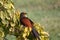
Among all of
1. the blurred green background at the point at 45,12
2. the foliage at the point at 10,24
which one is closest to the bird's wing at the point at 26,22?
the foliage at the point at 10,24

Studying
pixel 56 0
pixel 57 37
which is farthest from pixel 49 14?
pixel 57 37

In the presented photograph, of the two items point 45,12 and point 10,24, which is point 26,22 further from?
point 45,12

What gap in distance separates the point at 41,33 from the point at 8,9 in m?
0.62

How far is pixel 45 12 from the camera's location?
1555 cm

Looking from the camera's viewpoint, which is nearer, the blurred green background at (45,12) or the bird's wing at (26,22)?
the bird's wing at (26,22)

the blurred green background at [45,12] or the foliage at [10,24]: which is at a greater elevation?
the foliage at [10,24]

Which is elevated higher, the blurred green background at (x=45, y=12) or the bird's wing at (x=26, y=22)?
the bird's wing at (x=26, y=22)

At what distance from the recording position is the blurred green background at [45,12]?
11.2 m

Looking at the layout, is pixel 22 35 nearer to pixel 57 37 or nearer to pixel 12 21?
pixel 12 21

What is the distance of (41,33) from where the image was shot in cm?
470

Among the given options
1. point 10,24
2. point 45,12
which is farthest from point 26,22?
point 45,12

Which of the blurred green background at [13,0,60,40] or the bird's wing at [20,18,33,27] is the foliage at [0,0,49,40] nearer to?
the bird's wing at [20,18,33,27]

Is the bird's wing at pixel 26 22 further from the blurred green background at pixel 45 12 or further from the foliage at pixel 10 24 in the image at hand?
the blurred green background at pixel 45 12

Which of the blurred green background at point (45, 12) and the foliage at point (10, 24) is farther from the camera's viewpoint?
the blurred green background at point (45, 12)
